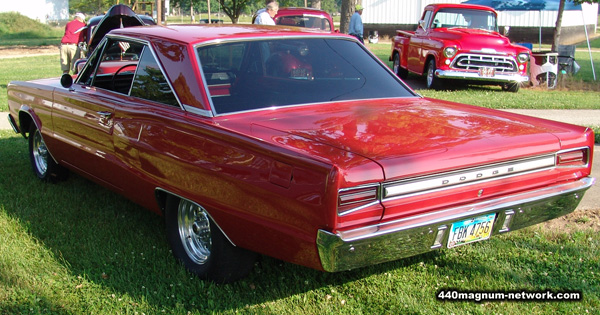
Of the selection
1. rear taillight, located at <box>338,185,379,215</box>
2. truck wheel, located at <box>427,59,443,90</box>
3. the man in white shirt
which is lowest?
rear taillight, located at <box>338,185,379,215</box>

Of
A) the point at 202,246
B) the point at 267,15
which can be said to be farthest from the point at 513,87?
the point at 202,246

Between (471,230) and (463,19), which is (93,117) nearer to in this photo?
(471,230)

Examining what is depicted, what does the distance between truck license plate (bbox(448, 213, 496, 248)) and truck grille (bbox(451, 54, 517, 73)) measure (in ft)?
30.9

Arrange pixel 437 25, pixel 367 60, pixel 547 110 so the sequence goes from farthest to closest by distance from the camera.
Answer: pixel 437 25 → pixel 547 110 → pixel 367 60

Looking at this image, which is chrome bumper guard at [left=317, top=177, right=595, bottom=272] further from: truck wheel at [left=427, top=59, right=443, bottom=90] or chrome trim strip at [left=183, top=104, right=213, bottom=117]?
truck wheel at [left=427, top=59, right=443, bottom=90]

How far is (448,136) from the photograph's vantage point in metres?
3.27

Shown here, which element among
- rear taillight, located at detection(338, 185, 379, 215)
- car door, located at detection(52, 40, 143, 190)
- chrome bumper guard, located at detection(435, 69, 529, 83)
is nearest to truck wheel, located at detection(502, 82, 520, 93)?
chrome bumper guard, located at detection(435, 69, 529, 83)

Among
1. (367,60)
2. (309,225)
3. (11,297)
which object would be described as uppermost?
(367,60)

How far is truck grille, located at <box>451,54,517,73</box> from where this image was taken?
12203mm

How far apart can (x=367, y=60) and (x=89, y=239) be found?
2385mm

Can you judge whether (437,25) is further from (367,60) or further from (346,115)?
(346,115)

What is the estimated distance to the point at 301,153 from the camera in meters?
2.90

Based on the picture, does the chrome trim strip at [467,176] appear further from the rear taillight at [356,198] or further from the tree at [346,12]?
the tree at [346,12]

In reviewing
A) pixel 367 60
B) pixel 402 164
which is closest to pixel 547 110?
pixel 367 60
